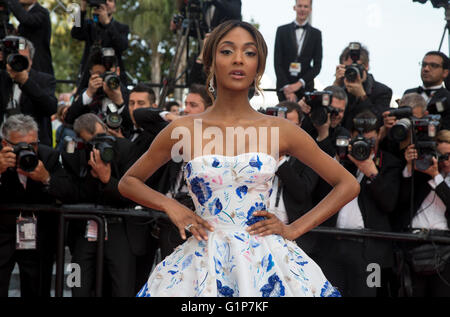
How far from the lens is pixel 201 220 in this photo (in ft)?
9.61

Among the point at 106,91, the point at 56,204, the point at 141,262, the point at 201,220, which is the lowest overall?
the point at 141,262

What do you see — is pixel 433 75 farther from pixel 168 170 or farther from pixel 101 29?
pixel 101 29

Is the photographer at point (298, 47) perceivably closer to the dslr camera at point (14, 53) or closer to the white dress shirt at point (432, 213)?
the white dress shirt at point (432, 213)

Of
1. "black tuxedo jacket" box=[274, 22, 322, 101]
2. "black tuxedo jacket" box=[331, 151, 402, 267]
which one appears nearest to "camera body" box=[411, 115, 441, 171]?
"black tuxedo jacket" box=[331, 151, 402, 267]

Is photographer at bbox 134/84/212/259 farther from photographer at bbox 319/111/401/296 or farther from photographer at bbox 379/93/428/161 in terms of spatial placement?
photographer at bbox 379/93/428/161

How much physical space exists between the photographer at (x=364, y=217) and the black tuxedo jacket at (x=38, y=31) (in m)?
3.50

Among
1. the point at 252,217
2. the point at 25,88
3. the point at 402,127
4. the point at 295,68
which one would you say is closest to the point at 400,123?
the point at 402,127

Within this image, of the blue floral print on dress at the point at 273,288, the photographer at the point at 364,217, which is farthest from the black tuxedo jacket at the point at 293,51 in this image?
the blue floral print on dress at the point at 273,288

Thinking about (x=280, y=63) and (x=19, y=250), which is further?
(x=280, y=63)

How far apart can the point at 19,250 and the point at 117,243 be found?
2.71ft

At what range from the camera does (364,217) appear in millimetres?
5609
